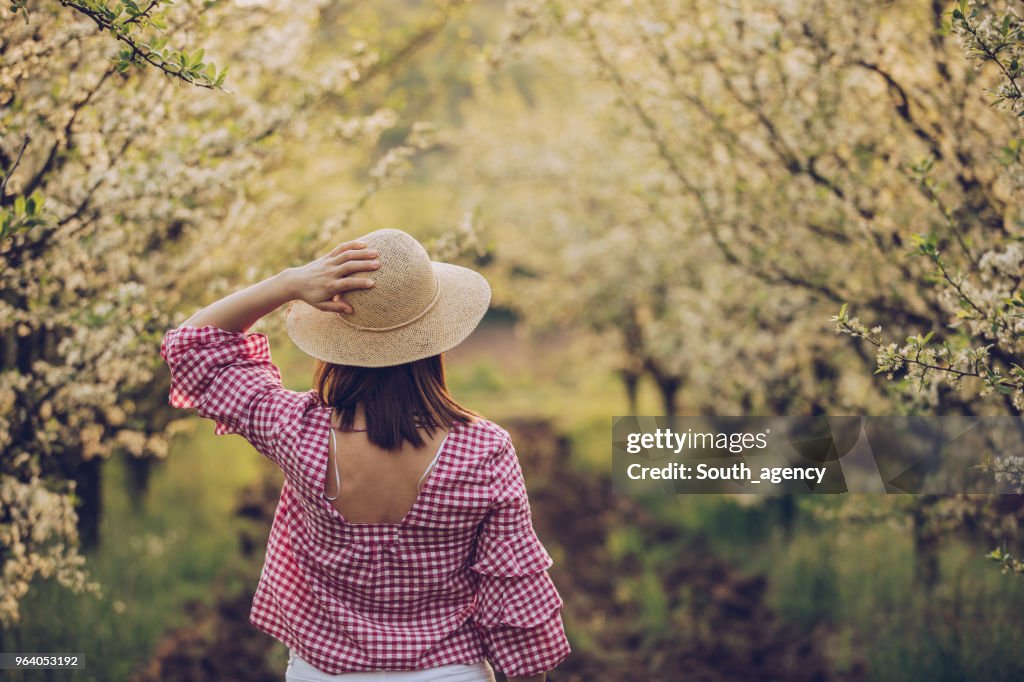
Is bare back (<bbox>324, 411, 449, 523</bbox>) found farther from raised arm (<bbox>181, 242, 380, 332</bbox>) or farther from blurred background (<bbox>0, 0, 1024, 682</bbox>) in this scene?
blurred background (<bbox>0, 0, 1024, 682</bbox>)

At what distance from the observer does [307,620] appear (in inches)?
87.9

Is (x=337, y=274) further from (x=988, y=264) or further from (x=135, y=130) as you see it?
(x=988, y=264)

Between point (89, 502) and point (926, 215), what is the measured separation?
16.6 feet

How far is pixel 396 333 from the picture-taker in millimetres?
2211

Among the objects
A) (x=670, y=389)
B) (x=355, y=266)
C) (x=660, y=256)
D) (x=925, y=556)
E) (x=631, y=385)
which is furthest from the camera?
(x=631, y=385)

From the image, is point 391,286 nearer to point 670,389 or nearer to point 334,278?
point 334,278

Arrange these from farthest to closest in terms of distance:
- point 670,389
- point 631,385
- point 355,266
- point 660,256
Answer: point 631,385 → point 670,389 → point 660,256 → point 355,266

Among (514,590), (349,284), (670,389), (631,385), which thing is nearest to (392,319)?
(349,284)

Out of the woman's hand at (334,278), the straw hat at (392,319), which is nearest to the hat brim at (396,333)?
the straw hat at (392,319)

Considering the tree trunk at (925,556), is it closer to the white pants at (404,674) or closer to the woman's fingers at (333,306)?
the white pants at (404,674)

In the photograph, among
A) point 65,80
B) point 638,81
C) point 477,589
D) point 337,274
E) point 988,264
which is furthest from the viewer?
point 638,81

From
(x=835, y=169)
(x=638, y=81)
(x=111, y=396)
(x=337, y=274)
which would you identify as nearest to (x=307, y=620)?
(x=337, y=274)

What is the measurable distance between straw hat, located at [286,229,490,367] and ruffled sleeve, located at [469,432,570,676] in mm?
344

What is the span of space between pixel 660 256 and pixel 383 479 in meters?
5.67
